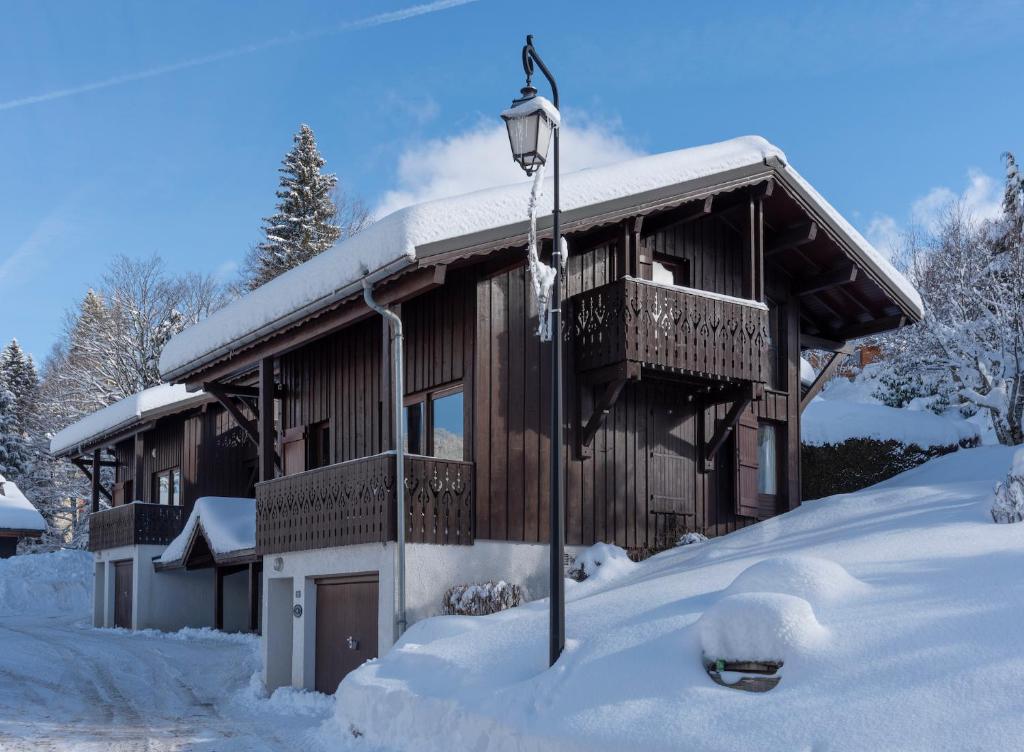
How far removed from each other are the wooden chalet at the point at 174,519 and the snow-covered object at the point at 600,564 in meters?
11.2

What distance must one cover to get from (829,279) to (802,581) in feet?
35.3

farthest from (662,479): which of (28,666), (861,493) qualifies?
(28,666)

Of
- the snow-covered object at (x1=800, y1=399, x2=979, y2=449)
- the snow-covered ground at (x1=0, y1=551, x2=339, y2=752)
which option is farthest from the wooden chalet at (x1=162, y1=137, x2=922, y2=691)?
the snow-covered object at (x1=800, y1=399, x2=979, y2=449)

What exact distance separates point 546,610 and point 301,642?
4763 mm

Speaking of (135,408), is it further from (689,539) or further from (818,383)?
(818,383)

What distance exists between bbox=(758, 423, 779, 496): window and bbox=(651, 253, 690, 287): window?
10.4ft

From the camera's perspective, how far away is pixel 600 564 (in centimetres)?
1443

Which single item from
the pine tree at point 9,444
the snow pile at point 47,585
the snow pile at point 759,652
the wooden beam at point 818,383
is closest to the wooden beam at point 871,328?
the wooden beam at point 818,383

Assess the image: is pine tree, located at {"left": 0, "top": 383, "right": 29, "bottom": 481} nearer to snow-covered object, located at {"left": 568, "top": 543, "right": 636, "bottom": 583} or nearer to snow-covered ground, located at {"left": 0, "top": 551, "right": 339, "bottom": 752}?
snow-covered ground, located at {"left": 0, "top": 551, "right": 339, "bottom": 752}

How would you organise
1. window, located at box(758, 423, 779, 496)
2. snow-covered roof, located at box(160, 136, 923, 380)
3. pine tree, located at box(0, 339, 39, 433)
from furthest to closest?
pine tree, located at box(0, 339, 39, 433)
window, located at box(758, 423, 779, 496)
snow-covered roof, located at box(160, 136, 923, 380)

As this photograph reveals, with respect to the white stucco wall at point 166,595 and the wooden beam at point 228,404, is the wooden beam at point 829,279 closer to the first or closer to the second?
the wooden beam at point 228,404

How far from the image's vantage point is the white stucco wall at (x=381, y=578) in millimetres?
A: 13031

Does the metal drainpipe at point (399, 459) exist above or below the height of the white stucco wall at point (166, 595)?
above

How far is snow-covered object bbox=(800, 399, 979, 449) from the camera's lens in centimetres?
2239
